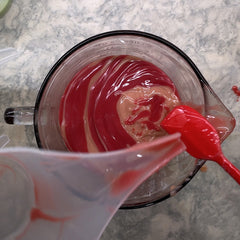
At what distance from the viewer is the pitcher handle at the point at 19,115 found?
672 millimetres

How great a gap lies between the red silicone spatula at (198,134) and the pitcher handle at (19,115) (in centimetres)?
29

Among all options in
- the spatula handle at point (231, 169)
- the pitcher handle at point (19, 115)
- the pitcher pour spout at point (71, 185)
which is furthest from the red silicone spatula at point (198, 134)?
the pitcher handle at point (19, 115)

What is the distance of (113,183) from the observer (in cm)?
53

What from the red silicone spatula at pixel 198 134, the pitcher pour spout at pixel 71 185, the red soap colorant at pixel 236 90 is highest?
the red soap colorant at pixel 236 90

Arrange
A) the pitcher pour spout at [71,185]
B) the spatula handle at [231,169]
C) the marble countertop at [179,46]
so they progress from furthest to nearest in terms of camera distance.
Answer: the marble countertop at [179,46], the spatula handle at [231,169], the pitcher pour spout at [71,185]

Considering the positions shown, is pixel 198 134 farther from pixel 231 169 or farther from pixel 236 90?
pixel 236 90

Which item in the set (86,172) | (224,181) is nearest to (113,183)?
(86,172)

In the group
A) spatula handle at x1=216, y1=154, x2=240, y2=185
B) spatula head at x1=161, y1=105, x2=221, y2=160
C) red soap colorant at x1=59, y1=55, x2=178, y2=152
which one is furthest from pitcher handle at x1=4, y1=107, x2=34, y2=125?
spatula handle at x1=216, y1=154, x2=240, y2=185

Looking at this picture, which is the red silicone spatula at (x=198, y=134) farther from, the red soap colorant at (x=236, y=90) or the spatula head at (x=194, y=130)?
the red soap colorant at (x=236, y=90)

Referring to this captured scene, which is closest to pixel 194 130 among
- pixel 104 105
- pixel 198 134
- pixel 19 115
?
pixel 198 134

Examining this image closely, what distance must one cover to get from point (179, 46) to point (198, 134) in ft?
0.83

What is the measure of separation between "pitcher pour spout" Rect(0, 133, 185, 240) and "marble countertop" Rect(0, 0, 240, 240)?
0.21 m

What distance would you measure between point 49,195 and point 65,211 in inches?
1.6

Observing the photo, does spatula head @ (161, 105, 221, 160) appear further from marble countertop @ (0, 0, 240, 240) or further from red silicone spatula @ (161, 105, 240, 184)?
marble countertop @ (0, 0, 240, 240)
